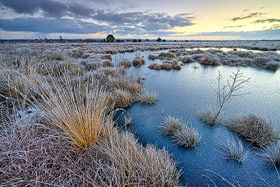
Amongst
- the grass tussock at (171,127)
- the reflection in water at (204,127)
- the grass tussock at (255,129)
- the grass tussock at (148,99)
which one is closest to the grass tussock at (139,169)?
the reflection in water at (204,127)

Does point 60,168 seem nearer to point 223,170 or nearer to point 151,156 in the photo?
point 151,156

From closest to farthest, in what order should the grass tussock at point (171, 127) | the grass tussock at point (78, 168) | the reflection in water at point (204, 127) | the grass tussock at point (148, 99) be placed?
the grass tussock at point (78, 168), the reflection in water at point (204, 127), the grass tussock at point (171, 127), the grass tussock at point (148, 99)

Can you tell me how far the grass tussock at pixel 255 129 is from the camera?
6.76 ft

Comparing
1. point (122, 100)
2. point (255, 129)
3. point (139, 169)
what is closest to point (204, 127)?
point (255, 129)

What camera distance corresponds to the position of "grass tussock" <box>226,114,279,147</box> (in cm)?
206

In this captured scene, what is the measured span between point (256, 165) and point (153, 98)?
95.2 inches

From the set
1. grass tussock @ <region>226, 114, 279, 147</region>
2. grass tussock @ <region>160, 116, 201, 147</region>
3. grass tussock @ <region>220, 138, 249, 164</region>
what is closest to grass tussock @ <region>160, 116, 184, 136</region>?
grass tussock @ <region>160, 116, 201, 147</region>

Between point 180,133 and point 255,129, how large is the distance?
4.47 feet

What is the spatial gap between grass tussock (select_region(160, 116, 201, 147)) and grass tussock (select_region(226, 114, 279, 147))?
824 mm

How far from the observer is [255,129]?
87.6 inches

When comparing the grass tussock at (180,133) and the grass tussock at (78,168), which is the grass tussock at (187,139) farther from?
the grass tussock at (78,168)

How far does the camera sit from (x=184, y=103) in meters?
3.47

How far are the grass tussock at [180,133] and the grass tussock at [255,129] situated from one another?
2.70 ft

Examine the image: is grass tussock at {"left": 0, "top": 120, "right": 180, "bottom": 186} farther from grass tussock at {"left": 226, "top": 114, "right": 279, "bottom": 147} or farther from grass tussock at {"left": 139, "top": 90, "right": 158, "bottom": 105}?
grass tussock at {"left": 139, "top": 90, "right": 158, "bottom": 105}
